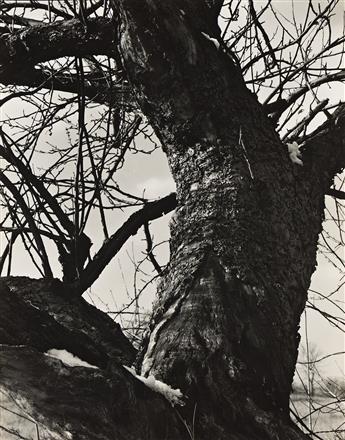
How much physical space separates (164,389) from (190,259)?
0.47m

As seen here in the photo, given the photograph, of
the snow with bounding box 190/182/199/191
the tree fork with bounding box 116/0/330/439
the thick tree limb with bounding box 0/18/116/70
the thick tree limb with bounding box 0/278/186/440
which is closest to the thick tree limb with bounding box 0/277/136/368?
the thick tree limb with bounding box 0/278/186/440

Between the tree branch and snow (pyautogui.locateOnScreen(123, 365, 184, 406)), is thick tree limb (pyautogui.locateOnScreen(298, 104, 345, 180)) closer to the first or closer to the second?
the tree branch

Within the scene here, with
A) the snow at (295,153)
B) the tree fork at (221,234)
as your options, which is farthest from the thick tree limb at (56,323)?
the snow at (295,153)

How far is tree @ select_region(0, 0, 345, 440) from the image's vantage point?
1.28 meters

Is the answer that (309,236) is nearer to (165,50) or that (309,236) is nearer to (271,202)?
(271,202)

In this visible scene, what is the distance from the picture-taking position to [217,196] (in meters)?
1.89

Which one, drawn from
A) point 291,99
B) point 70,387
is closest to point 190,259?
point 70,387

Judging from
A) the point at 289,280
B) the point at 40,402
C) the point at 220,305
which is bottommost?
the point at 40,402

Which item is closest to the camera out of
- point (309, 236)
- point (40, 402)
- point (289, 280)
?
point (40, 402)

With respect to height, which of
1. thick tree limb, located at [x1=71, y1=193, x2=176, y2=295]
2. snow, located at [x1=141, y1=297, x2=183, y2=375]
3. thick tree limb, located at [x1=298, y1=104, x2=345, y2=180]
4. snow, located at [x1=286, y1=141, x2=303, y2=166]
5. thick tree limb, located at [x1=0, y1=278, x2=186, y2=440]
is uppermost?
thick tree limb, located at [x1=298, y1=104, x2=345, y2=180]

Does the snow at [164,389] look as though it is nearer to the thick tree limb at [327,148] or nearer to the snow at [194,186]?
the snow at [194,186]

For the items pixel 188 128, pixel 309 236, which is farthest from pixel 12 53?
pixel 309 236

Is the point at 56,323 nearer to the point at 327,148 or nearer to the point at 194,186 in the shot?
the point at 194,186

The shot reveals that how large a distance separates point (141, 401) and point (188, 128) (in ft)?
3.31
